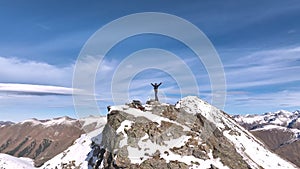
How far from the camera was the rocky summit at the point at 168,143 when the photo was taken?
75.3 metres

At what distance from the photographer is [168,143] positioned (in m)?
80.7

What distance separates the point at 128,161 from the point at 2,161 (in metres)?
141

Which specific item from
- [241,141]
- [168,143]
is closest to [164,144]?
[168,143]

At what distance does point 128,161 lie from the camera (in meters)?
73.2

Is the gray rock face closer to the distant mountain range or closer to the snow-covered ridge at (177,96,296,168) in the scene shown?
the distant mountain range

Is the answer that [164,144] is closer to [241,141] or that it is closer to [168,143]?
[168,143]

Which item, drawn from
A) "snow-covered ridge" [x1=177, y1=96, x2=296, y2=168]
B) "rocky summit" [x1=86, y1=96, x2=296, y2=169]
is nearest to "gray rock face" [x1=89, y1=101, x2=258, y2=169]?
"rocky summit" [x1=86, y1=96, x2=296, y2=169]

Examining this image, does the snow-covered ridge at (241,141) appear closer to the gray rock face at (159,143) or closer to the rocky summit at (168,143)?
the rocky summit at (168,143)

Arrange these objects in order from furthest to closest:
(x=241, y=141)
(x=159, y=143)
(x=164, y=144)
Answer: (x=241, y=141) < (x=164, y=144) < (x=159, y=143)

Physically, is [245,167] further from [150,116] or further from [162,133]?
[150,116]

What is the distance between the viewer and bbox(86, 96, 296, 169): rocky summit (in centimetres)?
7531

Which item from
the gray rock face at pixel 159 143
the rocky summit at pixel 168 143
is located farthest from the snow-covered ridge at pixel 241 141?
the gray rock face at pixel 159 143

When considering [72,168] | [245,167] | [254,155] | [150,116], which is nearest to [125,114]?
[150,116]

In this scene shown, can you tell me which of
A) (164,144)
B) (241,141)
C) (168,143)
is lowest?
(241,141)
